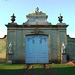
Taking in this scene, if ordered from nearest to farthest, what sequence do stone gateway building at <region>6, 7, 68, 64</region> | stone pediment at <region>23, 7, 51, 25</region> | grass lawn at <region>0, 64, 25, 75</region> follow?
grass lawn at <region>0, 64, 25, 75</region>, stone gateway building at <region>6, 7, 68, 64</region>, stone pediment at <region>23, 7, 51, 25</region>

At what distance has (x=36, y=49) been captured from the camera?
36.1 feet

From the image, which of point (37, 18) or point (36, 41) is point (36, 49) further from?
A: point (37, 18)

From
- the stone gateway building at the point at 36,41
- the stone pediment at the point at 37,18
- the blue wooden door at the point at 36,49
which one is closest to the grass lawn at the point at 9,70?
→ the stone gateway building at the point at 36,41

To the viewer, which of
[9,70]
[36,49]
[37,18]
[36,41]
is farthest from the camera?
[37,18]

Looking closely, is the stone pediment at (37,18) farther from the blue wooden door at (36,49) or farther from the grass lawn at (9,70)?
the grass lawn at (9,70)

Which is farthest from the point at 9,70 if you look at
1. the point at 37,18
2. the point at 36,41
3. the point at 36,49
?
the point at 37,18

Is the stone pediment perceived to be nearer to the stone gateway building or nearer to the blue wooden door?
the stone gateway building

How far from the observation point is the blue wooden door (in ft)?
35.9

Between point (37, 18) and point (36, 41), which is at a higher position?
point (37, 18)

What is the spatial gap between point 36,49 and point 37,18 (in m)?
3.50

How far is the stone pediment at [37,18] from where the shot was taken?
11859 millimetres

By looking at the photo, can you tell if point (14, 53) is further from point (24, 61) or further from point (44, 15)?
point (44, 15)

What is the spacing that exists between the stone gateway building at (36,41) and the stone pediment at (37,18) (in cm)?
36

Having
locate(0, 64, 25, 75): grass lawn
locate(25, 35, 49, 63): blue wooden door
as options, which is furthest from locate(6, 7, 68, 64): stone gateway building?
locate(0, 64, 25, 75): grass lawn
